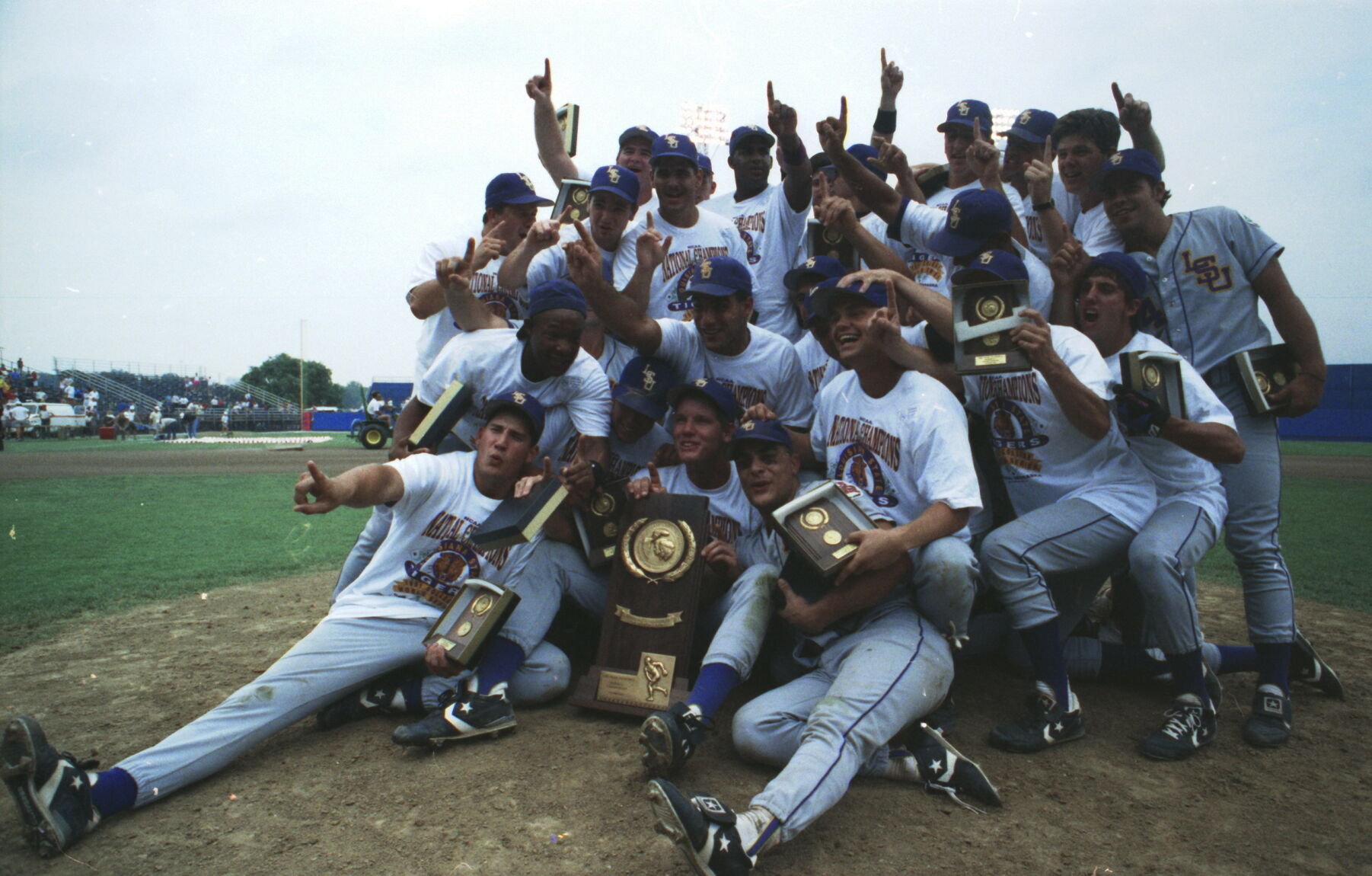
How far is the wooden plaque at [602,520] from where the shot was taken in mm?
4391

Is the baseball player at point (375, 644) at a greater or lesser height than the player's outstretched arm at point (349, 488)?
lesser

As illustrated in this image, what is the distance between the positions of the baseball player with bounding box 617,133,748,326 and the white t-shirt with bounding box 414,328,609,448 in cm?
98

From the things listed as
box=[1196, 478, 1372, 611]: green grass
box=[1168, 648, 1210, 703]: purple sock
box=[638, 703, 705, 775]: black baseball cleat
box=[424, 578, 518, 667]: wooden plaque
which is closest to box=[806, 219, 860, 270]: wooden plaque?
box=[1168, 648, 1210, 703]: purple sock

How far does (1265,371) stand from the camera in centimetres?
412

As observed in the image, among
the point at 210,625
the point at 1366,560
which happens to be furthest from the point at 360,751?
the point at 1366,560

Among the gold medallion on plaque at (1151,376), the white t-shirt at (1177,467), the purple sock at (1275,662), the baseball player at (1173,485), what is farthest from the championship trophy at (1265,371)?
the purple sock at (1275,662)

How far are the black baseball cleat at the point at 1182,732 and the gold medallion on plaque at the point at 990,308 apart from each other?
1994 mm

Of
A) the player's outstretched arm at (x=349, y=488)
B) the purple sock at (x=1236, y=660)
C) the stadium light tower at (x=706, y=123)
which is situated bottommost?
the purple sock at (x=1236, y=660)

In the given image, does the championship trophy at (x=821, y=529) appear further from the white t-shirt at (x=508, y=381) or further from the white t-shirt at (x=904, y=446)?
the white t-shirt at (x=508, y=381)

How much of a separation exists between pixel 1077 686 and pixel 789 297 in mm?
3062

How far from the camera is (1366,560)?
25.5ft

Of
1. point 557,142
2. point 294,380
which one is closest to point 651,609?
point 557,142

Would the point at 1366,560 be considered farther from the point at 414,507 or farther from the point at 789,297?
the point at 414,507

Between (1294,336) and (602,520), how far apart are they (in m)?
3.86
